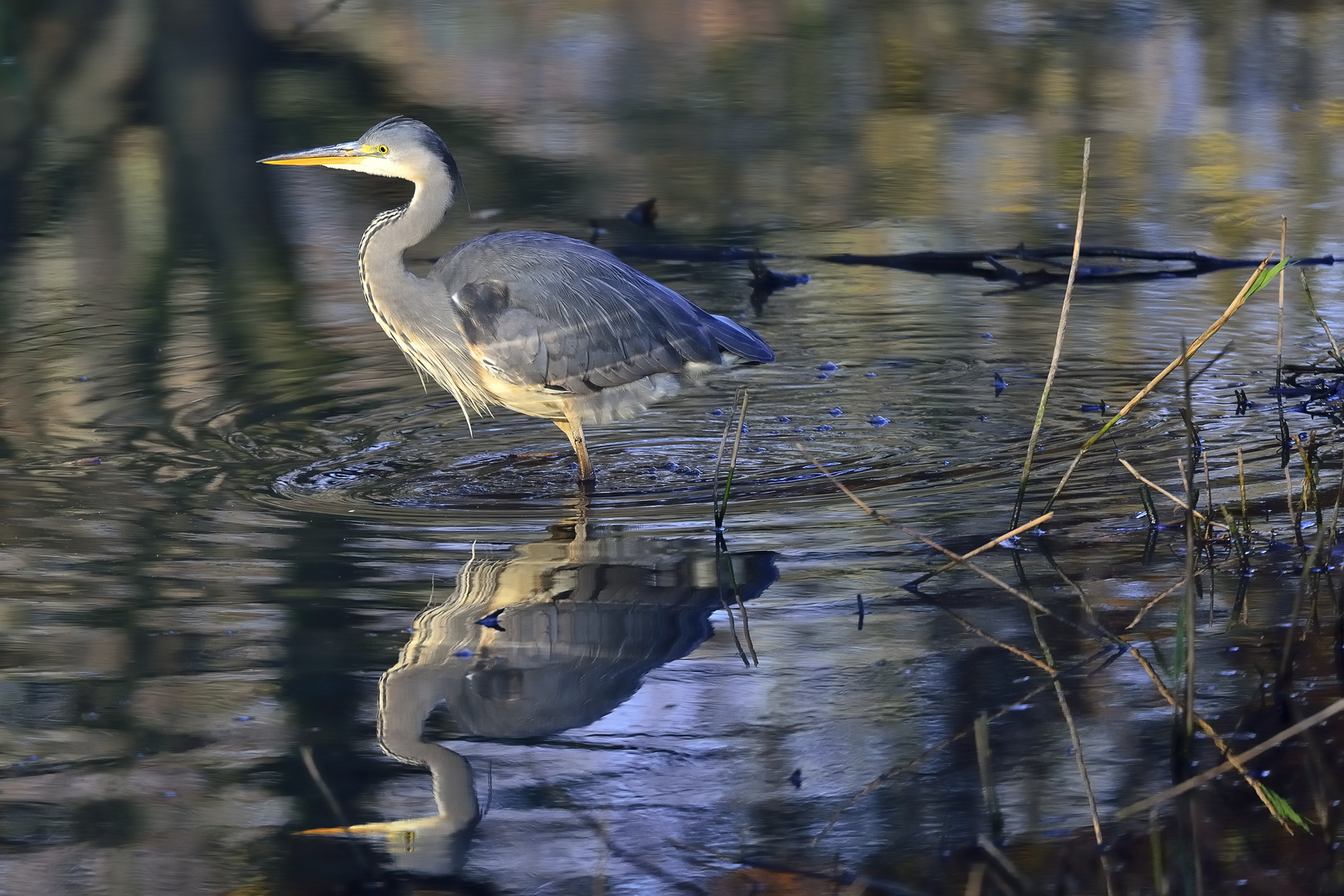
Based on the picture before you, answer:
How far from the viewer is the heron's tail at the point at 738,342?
24.0 ft

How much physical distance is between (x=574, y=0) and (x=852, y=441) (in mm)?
Answer: 18839

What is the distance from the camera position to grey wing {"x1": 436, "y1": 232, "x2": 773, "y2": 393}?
23.1ft

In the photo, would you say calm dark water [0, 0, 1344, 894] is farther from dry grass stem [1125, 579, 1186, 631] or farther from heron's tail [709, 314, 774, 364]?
heron's tail [709, 314, 774, 364]

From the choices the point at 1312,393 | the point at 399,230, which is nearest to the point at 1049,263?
the point at 1312,393

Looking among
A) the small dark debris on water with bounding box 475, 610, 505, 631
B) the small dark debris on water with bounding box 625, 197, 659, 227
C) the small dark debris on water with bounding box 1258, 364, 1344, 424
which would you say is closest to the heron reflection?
the small dark debris on water with bounding box 475, 610, 505, 631

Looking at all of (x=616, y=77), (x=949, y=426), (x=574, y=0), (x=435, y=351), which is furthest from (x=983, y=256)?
(x=574, y=0)

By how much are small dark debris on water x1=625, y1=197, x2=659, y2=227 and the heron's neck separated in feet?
14.3

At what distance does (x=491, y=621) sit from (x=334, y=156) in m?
2.56

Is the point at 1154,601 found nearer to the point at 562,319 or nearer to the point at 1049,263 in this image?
the point at 562,319

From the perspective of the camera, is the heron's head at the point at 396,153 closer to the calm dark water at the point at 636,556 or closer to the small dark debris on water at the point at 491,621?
the calm dark water at the point at 636,556

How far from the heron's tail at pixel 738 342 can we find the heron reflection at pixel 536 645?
143 centimetres

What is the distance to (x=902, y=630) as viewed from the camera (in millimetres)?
5184

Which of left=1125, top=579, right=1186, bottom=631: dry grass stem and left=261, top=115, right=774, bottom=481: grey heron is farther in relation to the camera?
left=261, top=115, right=774, bottom=481: grey heron

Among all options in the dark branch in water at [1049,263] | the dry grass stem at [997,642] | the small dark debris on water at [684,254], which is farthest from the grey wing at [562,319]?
the small dark debris on water at [684,254]
